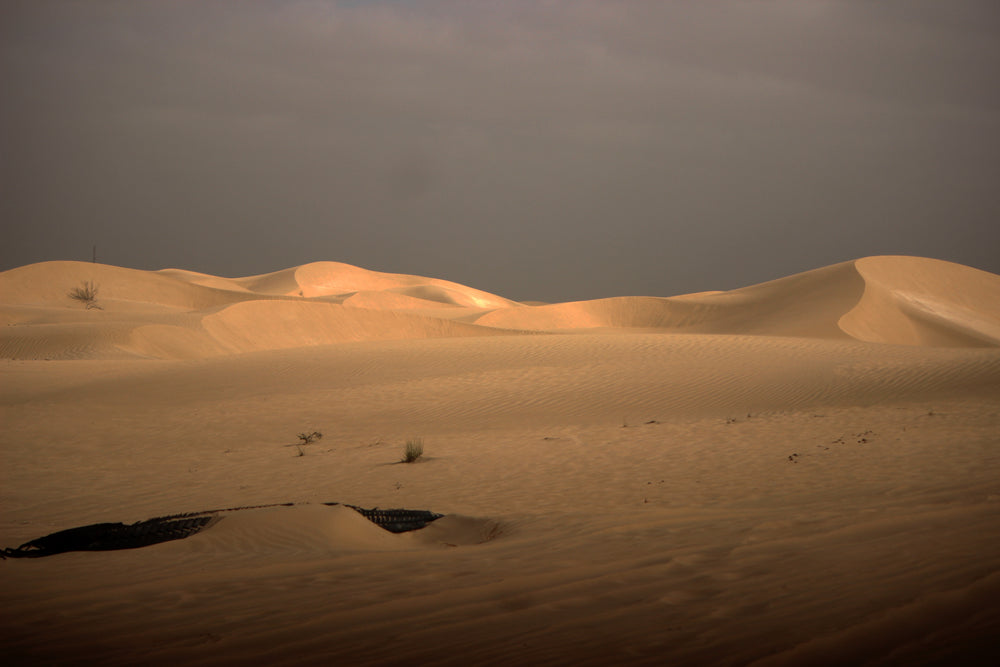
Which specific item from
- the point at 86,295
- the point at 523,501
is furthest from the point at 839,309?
the point at 86,295

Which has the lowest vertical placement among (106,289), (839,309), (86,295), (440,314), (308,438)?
(308,438)

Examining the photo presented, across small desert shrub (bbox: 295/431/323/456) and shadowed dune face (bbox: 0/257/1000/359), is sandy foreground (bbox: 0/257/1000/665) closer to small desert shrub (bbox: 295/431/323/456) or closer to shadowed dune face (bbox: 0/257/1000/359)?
small desert shrub (bbox: 295/431/323/456)

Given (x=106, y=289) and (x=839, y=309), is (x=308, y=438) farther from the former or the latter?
(x=106, y=289)

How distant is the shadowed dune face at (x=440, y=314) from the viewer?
1108 inches

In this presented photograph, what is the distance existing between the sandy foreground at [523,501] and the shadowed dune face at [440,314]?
8.69m

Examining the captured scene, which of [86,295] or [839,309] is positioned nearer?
[839,309]

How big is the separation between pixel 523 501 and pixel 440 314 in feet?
149

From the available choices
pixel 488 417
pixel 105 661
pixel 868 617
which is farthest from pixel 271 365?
pixel 868 617

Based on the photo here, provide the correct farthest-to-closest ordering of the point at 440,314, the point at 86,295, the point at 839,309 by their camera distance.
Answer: the point at 440,314, the point at 86,295, the point at 839,309

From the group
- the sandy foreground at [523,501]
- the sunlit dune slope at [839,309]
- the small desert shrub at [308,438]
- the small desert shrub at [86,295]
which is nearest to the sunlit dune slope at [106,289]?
the small desert shrub at [86,295]

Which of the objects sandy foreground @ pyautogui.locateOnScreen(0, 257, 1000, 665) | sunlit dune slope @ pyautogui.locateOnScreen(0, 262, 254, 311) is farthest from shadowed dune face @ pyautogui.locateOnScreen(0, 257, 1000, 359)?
sandy foreground @ pyautogui.locateOnScreen(0, 257, 1000, 665)

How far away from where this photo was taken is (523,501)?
729 cm

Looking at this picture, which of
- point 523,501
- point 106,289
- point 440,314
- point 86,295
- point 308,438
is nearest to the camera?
point 523,501

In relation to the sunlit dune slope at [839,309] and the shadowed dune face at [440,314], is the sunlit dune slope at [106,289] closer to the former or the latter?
the shadowed dune face at [440,314]
